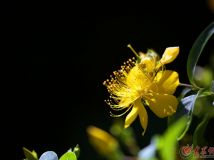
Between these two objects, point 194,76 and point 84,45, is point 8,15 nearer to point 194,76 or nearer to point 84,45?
point 84,45

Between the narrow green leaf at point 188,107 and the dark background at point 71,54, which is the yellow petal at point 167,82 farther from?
the dark background at point 71,54

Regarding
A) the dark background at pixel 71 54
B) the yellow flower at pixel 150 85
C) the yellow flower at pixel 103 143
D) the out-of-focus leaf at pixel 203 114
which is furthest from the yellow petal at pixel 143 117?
→ the dark background at pixel 71 54

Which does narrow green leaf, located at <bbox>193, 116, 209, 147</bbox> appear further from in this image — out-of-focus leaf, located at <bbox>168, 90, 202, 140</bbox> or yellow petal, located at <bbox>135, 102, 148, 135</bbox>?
yellow petal, located at <bbox>135, 102, 148, 135</bbox>

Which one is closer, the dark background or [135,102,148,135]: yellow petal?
[135,102,148,135]: yellow petal

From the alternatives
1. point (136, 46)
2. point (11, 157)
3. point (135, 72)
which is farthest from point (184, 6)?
point (135, 72)

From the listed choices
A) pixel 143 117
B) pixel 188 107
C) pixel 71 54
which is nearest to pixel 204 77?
pixel 188 107


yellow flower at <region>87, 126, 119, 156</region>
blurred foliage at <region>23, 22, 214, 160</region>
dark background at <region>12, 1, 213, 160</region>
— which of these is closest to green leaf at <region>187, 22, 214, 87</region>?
blurred foliage at <region>23, 22, 214, 160</region>
